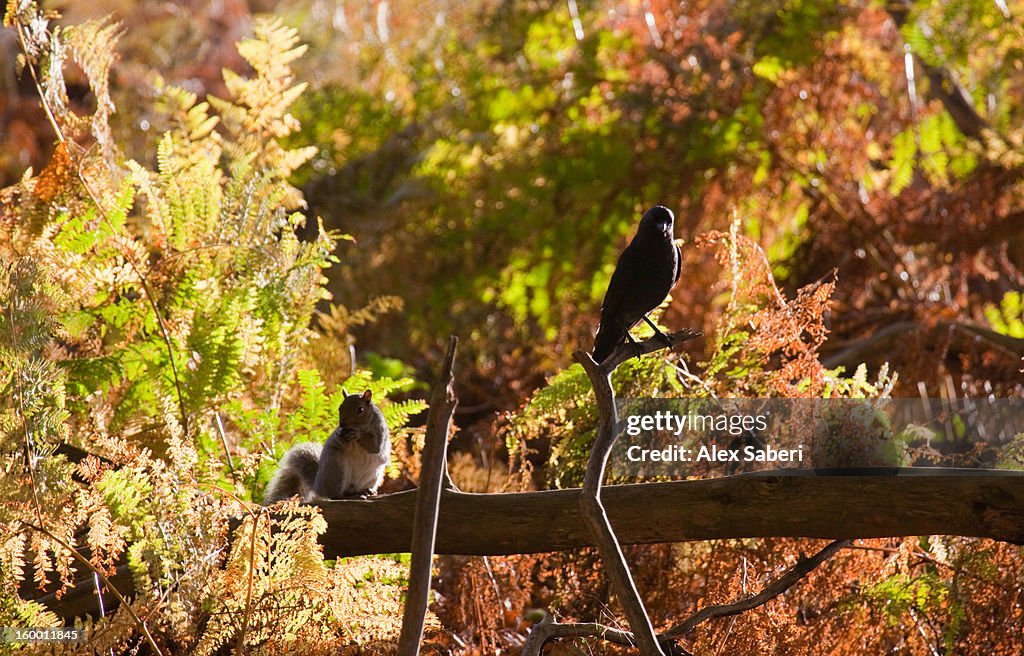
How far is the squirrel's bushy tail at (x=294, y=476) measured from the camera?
3.02m

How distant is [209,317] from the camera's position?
3328 mm

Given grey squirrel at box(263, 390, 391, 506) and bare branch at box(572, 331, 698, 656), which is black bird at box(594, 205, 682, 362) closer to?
bare branch at box(572, 331, 698, 656)

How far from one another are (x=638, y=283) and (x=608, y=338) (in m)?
0.16

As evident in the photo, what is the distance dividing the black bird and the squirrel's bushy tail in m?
1.00

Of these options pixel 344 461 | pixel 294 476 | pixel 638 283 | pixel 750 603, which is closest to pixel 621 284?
pixel 638 283

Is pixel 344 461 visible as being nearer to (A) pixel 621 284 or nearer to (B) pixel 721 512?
(A) pixel 621 284

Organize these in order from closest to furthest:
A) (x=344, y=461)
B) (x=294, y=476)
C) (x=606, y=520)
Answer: (x=606, y=520)
(x=344, y=461)
(x=294, y=476)

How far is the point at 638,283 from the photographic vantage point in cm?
252

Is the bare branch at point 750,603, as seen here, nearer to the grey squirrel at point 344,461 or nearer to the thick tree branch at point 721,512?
the thick tree branch at point 721,512

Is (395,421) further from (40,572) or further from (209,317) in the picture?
(40,572)

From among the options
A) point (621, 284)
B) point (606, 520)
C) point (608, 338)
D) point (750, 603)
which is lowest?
point (750, 603)

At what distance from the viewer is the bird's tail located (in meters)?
2.56

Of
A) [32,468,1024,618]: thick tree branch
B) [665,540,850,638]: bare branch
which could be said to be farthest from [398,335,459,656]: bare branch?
[665,540,850,638]: bare branch

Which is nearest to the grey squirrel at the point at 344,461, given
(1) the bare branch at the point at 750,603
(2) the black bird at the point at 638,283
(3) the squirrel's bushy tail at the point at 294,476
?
(3) the squirrel's bushy tail at the point at 294,476
